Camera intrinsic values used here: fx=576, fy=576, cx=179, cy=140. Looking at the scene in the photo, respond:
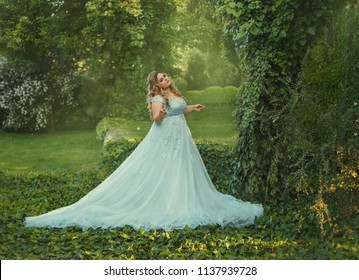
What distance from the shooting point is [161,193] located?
6809 mm

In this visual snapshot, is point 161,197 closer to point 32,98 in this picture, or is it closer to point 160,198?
point 160,198

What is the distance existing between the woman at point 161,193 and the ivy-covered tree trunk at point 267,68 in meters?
0.50

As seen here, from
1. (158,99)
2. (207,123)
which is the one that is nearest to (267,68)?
(158,99)

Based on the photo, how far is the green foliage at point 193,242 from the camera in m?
5.52

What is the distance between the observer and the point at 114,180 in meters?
7.13

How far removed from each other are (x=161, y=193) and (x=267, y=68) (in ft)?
6.50

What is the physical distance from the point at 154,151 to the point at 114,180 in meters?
0.62

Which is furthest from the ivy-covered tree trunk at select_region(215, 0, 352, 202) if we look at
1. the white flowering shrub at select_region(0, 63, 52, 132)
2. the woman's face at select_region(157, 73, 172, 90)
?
the white flowering shrub at select_region(0, 63, 52, 132)

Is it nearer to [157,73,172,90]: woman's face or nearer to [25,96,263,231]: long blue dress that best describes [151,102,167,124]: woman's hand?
[25,96,263,231]: long blue dress

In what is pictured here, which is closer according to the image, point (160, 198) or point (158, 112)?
point (160, 198)

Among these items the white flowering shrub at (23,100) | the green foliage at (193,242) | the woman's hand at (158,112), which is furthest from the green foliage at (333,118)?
the white flowering shrub at (23,100)

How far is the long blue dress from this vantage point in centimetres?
659
